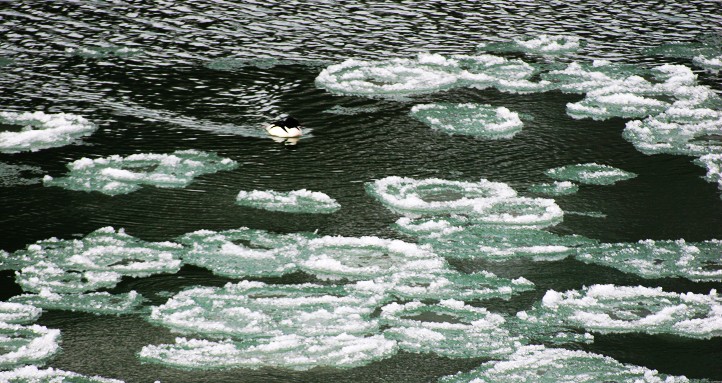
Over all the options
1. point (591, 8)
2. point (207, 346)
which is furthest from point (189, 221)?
point (591, 8)

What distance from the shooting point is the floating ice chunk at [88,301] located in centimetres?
526

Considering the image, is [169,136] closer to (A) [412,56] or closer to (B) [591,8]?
(A) [412,56]

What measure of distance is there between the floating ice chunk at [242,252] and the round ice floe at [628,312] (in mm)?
1363

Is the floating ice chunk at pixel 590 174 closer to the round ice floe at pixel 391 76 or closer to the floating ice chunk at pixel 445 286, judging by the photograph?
the floating ice chunk at pixel 445 286

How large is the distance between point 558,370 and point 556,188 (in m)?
2.31

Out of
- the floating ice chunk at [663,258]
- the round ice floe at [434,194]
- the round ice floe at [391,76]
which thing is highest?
the floating ice chunk at [663,258]

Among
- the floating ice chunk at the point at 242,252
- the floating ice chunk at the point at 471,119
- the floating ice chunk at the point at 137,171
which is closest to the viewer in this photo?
the floating ice chunk at the point at 242,252

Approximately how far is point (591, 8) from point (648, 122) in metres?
3.53

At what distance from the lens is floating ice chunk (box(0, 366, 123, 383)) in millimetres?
4590

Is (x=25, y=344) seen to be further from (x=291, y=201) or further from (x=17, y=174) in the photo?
(x=17, y=174)

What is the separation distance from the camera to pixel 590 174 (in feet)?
23.5

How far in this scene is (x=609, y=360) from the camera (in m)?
4.88

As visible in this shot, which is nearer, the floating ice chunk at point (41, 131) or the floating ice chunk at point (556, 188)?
the floating ice chunk at point (556, 188)

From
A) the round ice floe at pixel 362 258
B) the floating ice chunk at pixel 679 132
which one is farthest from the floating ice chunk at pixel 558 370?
the floating ice chunk at pixel 679 132
